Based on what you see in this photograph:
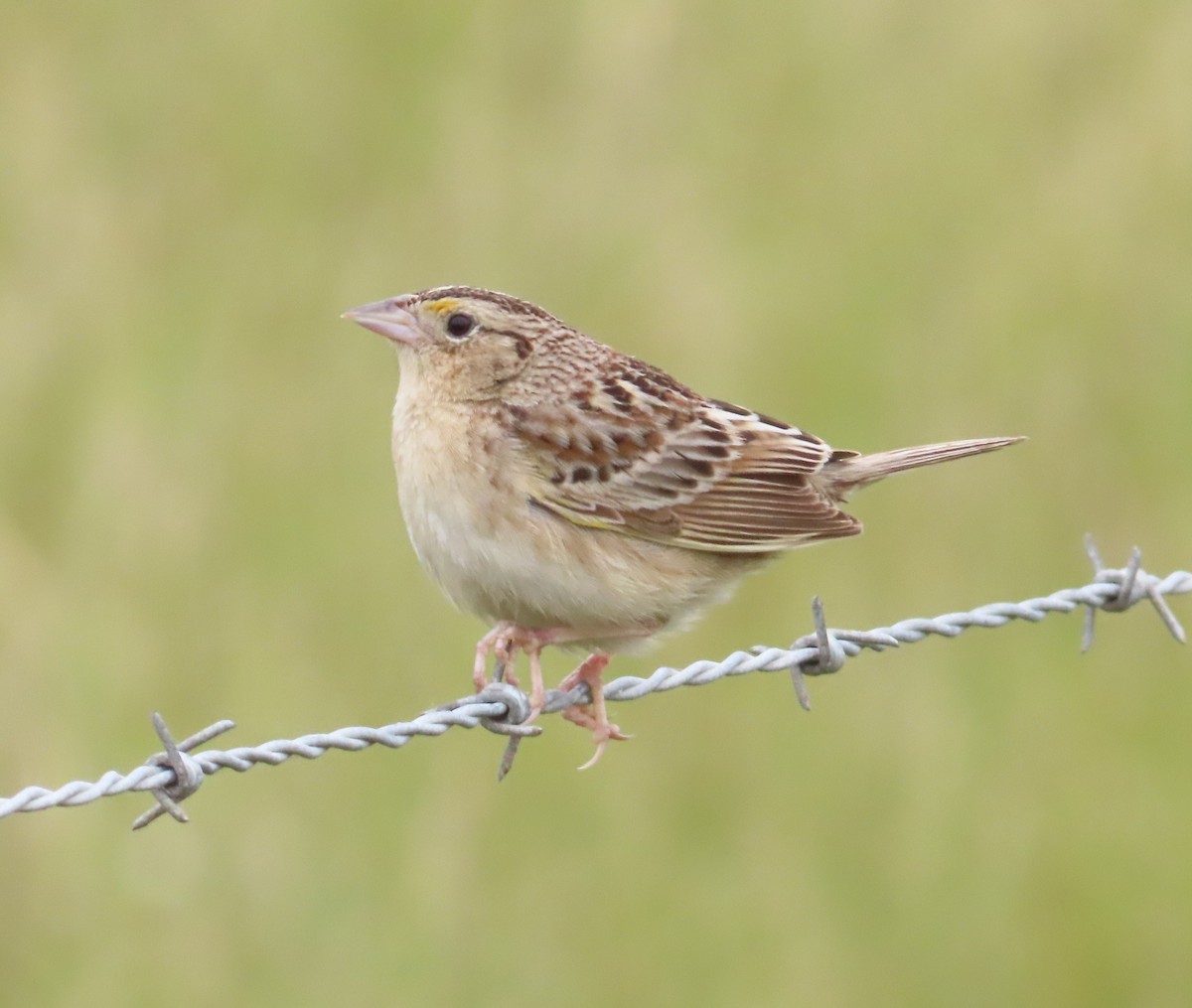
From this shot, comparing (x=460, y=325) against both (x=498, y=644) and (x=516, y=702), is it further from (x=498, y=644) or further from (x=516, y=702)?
(x=516, y=702)

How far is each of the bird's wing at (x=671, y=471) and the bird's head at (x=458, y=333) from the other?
0.70 ft

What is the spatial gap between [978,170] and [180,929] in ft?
17.2

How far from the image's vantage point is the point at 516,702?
460cm

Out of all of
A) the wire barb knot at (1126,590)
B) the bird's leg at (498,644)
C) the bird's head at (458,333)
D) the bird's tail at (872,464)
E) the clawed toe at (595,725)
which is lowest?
the clawed toe at (595,725)

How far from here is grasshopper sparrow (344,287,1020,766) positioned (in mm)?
5125

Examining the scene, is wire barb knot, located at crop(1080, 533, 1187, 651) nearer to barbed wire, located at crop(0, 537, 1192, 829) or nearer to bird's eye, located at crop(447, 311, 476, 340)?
barbed wire, located at crop(0, 537, 1192, 829)

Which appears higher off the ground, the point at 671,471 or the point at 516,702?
the point at 671,471

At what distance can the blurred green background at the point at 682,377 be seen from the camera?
6547 mm

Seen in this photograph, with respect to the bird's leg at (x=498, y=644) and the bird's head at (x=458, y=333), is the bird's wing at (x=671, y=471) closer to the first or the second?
the bird's head at (x=458, y=333)

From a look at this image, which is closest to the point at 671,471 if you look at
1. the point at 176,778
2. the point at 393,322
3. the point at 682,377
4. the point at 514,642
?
the point at 514,642

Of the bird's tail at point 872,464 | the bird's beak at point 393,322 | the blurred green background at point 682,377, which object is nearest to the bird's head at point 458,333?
the bird's beak at point 393,322

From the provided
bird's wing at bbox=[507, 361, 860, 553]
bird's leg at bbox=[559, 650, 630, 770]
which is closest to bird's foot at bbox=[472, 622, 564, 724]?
bird's leg at bbox=[559, 650, 630, 770]

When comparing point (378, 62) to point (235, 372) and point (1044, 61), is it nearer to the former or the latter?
point (235, 372)

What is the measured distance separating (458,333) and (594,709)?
122 centimetres
